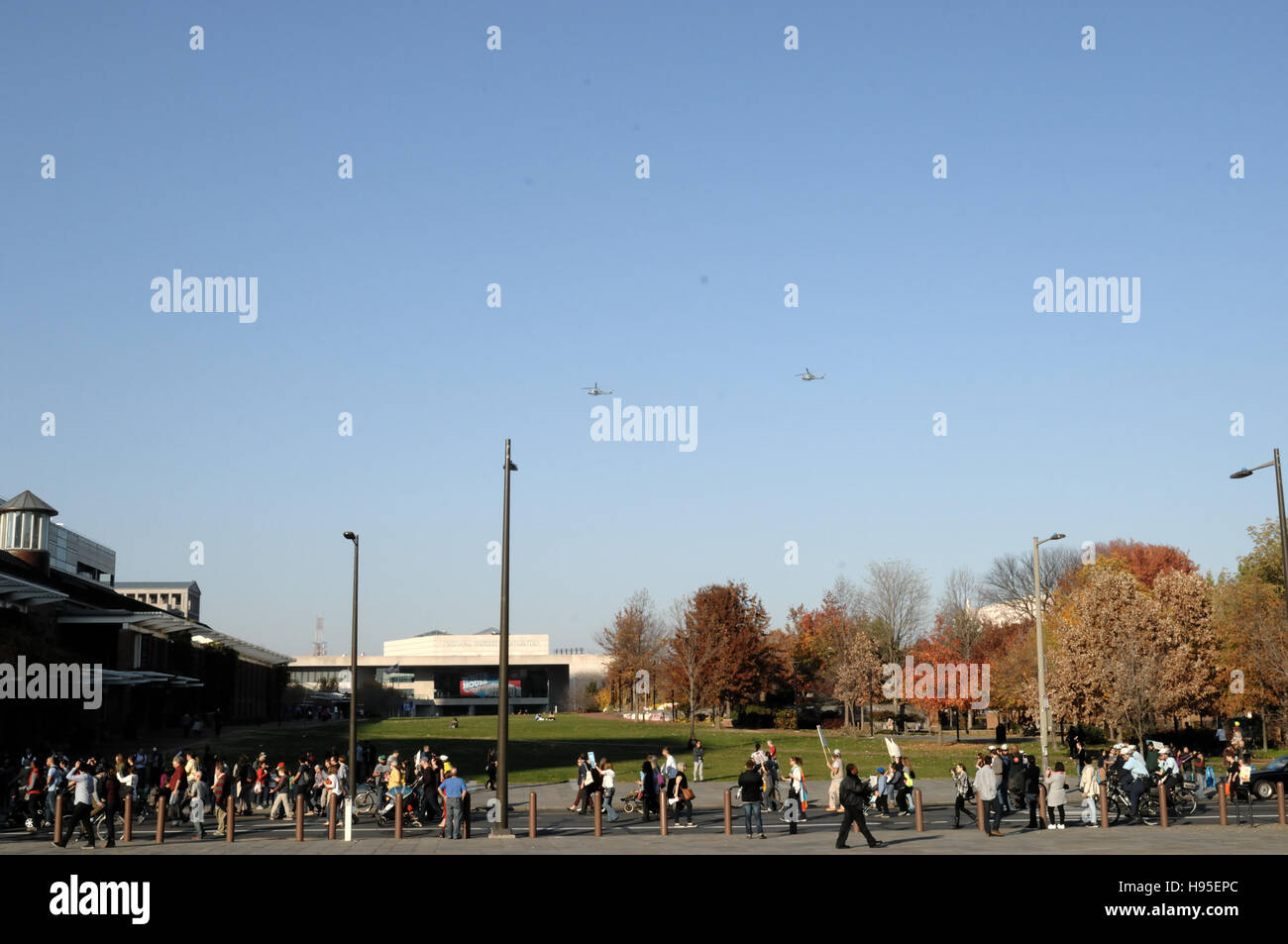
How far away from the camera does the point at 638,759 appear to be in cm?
5053

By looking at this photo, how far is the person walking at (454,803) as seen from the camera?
2320cm

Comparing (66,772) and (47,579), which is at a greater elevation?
(47,579)

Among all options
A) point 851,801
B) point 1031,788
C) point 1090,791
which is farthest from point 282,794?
point 1090,791

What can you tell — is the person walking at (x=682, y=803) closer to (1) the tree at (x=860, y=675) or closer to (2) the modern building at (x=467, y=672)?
(1) the tree at (x=860, y=675)

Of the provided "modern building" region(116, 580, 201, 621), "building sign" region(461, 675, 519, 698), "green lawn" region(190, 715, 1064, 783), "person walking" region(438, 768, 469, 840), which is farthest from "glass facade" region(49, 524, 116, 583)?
"person walking" region(438, 768, 469, 840)

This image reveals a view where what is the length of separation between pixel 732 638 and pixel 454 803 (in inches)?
2384

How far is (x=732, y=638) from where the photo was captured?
271ft

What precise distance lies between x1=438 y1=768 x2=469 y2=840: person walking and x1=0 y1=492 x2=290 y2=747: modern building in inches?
1045

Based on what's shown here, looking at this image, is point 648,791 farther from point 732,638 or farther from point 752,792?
point 732,638

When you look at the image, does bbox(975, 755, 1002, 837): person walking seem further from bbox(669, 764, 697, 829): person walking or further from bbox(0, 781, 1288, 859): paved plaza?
bbox(669, 764, 697, 829): person walking
